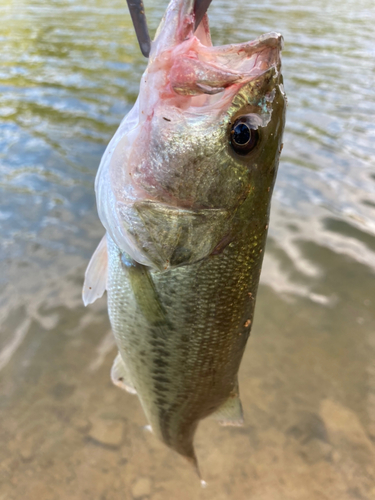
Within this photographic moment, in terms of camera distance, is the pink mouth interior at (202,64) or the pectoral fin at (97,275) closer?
the pink mouth interior at (202,64)

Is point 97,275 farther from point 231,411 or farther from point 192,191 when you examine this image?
point 231,411

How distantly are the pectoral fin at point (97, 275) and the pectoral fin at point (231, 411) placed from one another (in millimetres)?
854

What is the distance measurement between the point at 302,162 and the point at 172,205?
13.5 feet

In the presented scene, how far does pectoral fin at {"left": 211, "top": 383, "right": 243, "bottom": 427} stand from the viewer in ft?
6.03

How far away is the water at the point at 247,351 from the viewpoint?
7.48ft

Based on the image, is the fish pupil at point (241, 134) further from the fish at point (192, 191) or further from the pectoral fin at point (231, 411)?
the pectoral fin at point (231, 411)

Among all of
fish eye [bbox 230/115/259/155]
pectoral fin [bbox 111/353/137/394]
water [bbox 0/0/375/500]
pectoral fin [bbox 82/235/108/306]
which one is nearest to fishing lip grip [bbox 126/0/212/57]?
fish eye [bbox 230/115/259/155]

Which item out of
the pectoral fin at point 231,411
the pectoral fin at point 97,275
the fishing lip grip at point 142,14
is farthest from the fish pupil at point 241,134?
the pectoral fin at point 231,411

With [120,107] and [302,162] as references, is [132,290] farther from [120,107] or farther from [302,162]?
[120,107]

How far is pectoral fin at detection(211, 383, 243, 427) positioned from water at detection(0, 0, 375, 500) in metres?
0.71

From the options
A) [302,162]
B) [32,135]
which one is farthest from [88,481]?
[32,135]

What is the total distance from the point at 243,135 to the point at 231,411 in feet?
4.52

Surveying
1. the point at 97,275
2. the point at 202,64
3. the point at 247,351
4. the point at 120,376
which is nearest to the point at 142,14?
the point at 202,64

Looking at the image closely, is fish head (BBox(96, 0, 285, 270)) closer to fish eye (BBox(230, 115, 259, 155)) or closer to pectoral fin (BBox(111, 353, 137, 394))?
fish eye (BBox(230, 115, 259, 155))
